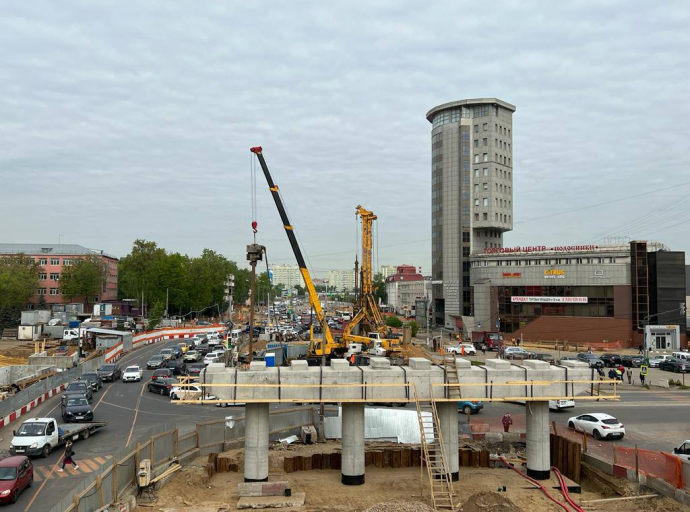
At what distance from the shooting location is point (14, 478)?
17875mm

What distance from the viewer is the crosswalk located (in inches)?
808

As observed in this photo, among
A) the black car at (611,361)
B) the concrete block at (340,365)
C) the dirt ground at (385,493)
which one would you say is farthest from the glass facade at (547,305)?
the concrete block at (340,365)

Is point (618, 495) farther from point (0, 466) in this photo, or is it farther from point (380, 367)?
point (0, 466)

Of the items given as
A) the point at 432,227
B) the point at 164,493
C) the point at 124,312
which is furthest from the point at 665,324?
the point at 124,312

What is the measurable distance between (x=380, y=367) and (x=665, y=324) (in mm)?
62244

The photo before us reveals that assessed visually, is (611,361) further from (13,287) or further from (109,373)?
(13,287)

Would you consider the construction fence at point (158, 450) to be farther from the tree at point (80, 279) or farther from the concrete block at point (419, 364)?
the tree at point (80, 279)

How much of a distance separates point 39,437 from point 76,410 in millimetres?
6973

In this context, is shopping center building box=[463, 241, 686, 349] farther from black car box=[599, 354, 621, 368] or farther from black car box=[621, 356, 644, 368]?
black car box=[599, 354, 621, 368]

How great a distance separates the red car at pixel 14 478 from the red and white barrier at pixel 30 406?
11607mm

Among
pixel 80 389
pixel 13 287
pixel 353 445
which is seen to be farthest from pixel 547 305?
pixel 13 287

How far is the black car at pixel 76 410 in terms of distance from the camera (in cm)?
2942

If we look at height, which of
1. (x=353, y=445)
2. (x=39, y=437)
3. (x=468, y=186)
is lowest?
(x=39, y=437)

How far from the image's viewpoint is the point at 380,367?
19797mm
